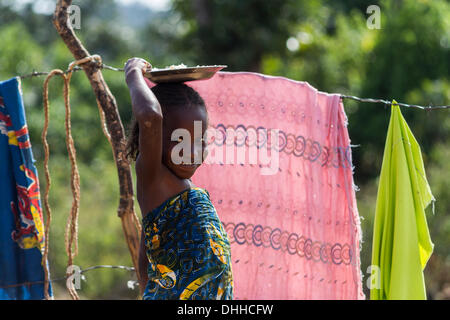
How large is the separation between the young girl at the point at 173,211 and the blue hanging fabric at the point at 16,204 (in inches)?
38.6

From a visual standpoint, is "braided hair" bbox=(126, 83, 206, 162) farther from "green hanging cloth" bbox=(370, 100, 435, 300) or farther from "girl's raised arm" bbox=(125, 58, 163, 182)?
"green hanging cloth" bbox=(370, 100, 435, 300)

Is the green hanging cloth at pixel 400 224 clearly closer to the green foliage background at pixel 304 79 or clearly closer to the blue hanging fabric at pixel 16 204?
the blue hanging fabric at pixel 16 204

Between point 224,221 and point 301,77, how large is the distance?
24.8 ft

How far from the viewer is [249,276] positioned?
255 cm

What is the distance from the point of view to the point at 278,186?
255 cm

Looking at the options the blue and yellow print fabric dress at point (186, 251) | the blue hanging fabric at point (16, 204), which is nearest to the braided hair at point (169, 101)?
the blue and yellow print fabric dress at point (186, 251)

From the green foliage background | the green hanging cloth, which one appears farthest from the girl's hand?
the green foliage background

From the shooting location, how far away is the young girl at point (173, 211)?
1.66 m

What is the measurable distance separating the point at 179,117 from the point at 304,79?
27.0 feet

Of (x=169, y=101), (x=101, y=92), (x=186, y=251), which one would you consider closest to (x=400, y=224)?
(x=186, y=251)

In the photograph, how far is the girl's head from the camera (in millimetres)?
1741

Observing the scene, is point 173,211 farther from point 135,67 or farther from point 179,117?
point 135,67

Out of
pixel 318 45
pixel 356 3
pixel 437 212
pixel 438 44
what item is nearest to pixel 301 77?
pixel 318 45

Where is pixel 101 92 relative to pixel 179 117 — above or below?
above
